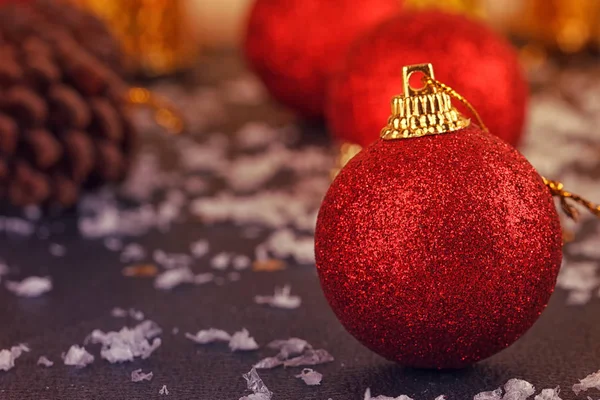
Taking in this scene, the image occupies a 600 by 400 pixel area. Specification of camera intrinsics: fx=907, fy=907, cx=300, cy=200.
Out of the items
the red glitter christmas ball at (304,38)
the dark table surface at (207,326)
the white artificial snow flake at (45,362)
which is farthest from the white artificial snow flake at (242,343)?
the red glitter christmas ball at (304,38)

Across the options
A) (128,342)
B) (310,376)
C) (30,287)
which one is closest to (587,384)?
(310,376)

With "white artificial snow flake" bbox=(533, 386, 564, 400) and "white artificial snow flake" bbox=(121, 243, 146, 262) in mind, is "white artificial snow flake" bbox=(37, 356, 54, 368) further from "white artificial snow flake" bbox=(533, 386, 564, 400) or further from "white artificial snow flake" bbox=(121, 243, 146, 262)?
"white artificial snow flake" bbox=(533, 386, 564, 400)

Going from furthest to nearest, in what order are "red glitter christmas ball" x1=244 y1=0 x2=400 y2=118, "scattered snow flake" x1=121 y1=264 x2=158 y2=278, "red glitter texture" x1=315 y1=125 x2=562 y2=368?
"red glitter christmas ball" x1=244 y1=0 x2=400 y2=118
"scattered snow flake" x1=121 y1=264 x2=158 y2=278
"red glitter texture" x1=315 y1=125 x2=562 y2=368

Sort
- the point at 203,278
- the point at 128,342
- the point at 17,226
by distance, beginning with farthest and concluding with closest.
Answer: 1. the point at 17,226
2. the point at 203,278
3. the point at 128,342

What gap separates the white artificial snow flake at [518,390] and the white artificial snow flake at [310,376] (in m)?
0.10

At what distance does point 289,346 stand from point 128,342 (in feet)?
0.32

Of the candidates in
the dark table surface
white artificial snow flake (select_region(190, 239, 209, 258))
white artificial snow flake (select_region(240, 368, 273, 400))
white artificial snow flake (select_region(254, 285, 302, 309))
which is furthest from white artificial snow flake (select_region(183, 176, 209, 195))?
white artificial snow flake (select_region(240, 368, 273, 400))

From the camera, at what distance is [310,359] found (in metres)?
0.52

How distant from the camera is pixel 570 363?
0.51 m

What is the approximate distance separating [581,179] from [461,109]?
21 cm

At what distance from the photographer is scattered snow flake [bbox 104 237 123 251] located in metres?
0.71

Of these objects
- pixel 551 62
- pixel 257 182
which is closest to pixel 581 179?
pixel 257 182

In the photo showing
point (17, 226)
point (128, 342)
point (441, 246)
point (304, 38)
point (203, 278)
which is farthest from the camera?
point (304, 38)

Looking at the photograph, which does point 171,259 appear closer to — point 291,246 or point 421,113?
point 291,246
